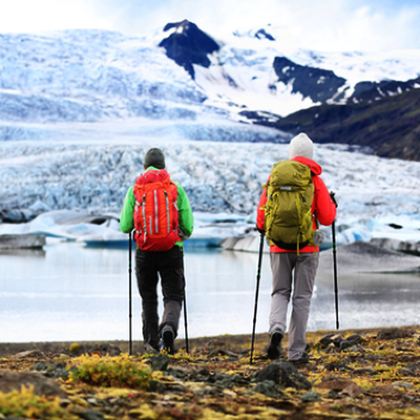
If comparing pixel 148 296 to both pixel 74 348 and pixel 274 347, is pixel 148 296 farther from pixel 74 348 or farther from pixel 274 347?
pixel 74 348

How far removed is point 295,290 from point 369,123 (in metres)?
75.3

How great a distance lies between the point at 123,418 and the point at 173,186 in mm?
2411

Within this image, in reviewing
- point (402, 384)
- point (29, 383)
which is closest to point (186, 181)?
point (402, 384)

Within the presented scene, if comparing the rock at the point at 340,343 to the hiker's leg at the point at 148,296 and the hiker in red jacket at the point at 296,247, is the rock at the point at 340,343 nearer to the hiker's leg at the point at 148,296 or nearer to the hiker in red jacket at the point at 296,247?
the hiker in red jacket at the point at 296,247

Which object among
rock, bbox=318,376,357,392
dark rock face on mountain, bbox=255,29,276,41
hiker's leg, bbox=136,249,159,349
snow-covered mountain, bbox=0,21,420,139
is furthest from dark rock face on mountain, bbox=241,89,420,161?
rock, bbox=318,376,357,392

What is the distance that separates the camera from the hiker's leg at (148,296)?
495cm

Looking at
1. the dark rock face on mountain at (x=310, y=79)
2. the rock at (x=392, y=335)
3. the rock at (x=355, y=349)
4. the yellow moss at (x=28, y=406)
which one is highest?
the dark rock face on mountain at (x=310, y=79)

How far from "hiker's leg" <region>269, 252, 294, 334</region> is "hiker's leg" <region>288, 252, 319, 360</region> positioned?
0.17 ft

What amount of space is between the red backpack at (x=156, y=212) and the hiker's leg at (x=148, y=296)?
148 mm

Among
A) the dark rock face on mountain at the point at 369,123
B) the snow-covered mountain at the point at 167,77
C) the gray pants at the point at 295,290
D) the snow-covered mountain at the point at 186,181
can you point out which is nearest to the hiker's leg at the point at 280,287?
the gray pants at the point at 295,290

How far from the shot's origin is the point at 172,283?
16.3 feet

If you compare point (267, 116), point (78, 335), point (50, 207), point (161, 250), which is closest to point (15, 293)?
point (78, 335)

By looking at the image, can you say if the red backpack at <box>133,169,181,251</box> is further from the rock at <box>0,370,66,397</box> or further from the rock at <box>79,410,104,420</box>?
the rock at <box>79,410,104,420</box>

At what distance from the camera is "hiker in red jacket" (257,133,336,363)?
4.43 meters
